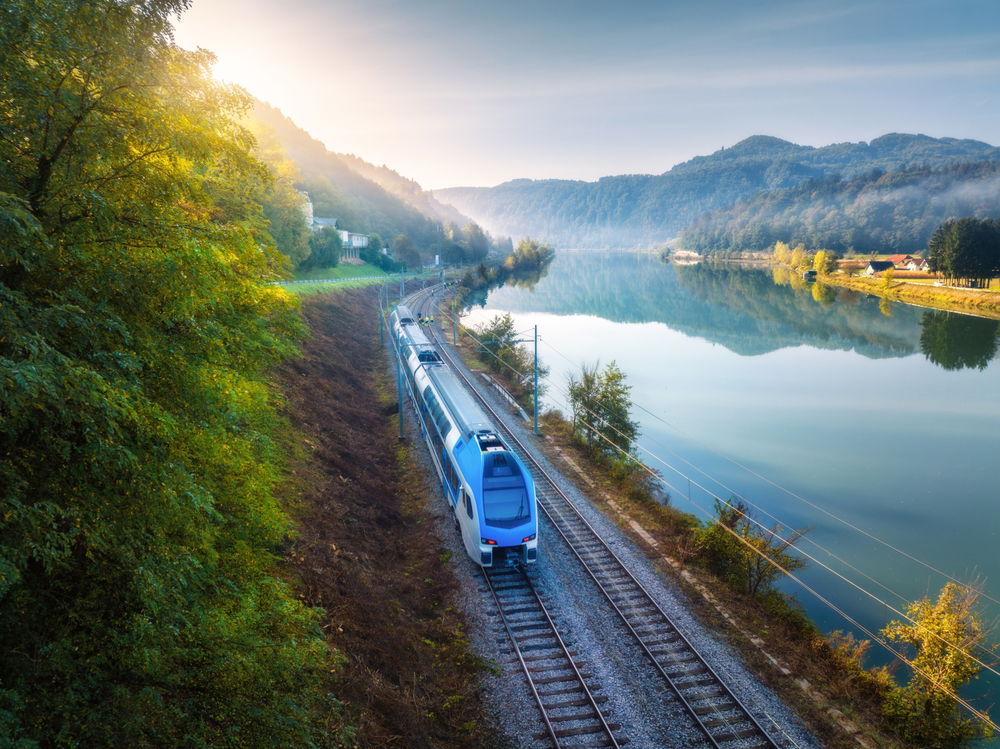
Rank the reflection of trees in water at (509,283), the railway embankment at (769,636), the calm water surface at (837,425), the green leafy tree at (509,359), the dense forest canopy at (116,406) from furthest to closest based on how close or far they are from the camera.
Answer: the reflection of trees in water at (509,283) → the green leafy tree at (509,359) → the calm water surface at (837,425) → the railway embankment at (769,636) → the dense forest canopy at (116,406)

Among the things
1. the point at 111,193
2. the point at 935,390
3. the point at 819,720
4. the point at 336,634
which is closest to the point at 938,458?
the point at 935,390

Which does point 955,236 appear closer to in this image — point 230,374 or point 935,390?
point 935,390

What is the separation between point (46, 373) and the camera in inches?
168

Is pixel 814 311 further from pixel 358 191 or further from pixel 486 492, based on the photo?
pixel 358 191

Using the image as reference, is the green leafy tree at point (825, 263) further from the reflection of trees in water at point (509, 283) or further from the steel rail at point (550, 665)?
the steel rail at point (550, 665)

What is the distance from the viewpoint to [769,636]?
51.2 ft

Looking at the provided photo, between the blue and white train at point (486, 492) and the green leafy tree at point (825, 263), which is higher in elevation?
the green leafy tree at point (825, 263)

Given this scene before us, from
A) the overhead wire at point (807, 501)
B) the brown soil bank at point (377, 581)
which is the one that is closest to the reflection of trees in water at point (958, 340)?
the overhead wire at point (807, 501)

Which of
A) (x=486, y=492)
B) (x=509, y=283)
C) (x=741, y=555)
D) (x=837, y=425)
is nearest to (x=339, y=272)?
(x=509, y=283)

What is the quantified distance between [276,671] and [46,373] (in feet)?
14.3

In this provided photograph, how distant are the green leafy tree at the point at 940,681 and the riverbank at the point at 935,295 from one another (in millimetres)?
80156

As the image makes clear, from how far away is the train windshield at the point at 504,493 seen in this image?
17.3 meters

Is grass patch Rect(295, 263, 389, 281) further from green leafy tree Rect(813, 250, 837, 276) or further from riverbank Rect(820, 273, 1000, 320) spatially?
green leafy tree Rect(813, 250, 837, 276)

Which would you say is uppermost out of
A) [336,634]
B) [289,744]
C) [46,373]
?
[46,373]
